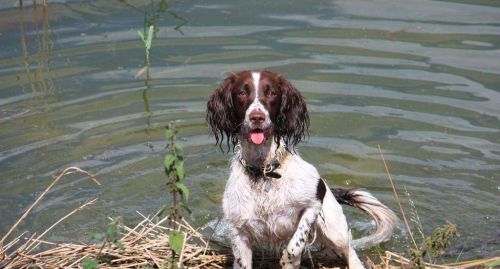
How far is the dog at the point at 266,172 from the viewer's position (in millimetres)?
5719

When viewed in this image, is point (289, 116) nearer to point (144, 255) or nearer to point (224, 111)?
point (224, 111)

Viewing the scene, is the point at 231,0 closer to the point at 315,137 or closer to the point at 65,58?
the point at 65,58

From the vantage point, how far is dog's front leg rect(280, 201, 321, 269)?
574cm

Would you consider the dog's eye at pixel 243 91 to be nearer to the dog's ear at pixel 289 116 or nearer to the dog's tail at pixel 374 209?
the dog's ear at pixel 289 116

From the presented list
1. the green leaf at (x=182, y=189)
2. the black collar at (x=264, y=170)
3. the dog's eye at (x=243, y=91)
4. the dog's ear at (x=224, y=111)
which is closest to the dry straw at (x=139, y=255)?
the black collar at (x=264, y=170)

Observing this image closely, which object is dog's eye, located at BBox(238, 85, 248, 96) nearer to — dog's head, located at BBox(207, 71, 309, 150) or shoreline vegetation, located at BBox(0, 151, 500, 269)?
dog's head, located at BBox(207, 71, 309, 150)

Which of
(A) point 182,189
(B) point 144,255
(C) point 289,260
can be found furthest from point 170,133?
(B) point 144,255

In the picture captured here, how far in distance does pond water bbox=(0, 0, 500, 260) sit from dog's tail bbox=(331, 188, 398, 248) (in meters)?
0.31

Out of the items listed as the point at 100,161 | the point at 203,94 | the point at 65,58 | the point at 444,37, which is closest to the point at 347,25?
the point at 444,37

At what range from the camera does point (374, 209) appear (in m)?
6.55

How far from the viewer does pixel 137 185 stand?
26.4ft

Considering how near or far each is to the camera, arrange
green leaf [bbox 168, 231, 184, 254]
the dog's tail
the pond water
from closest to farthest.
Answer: green leaf [bbox 168, 231, 184, 254], the dog's tail, the pond water

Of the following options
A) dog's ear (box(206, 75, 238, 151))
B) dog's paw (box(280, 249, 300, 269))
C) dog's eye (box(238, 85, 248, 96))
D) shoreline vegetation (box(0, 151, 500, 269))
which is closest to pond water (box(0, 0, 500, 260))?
shoreline vegetation (box(0, 151, 500, 269))

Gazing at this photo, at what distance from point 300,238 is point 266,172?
1.54ft
